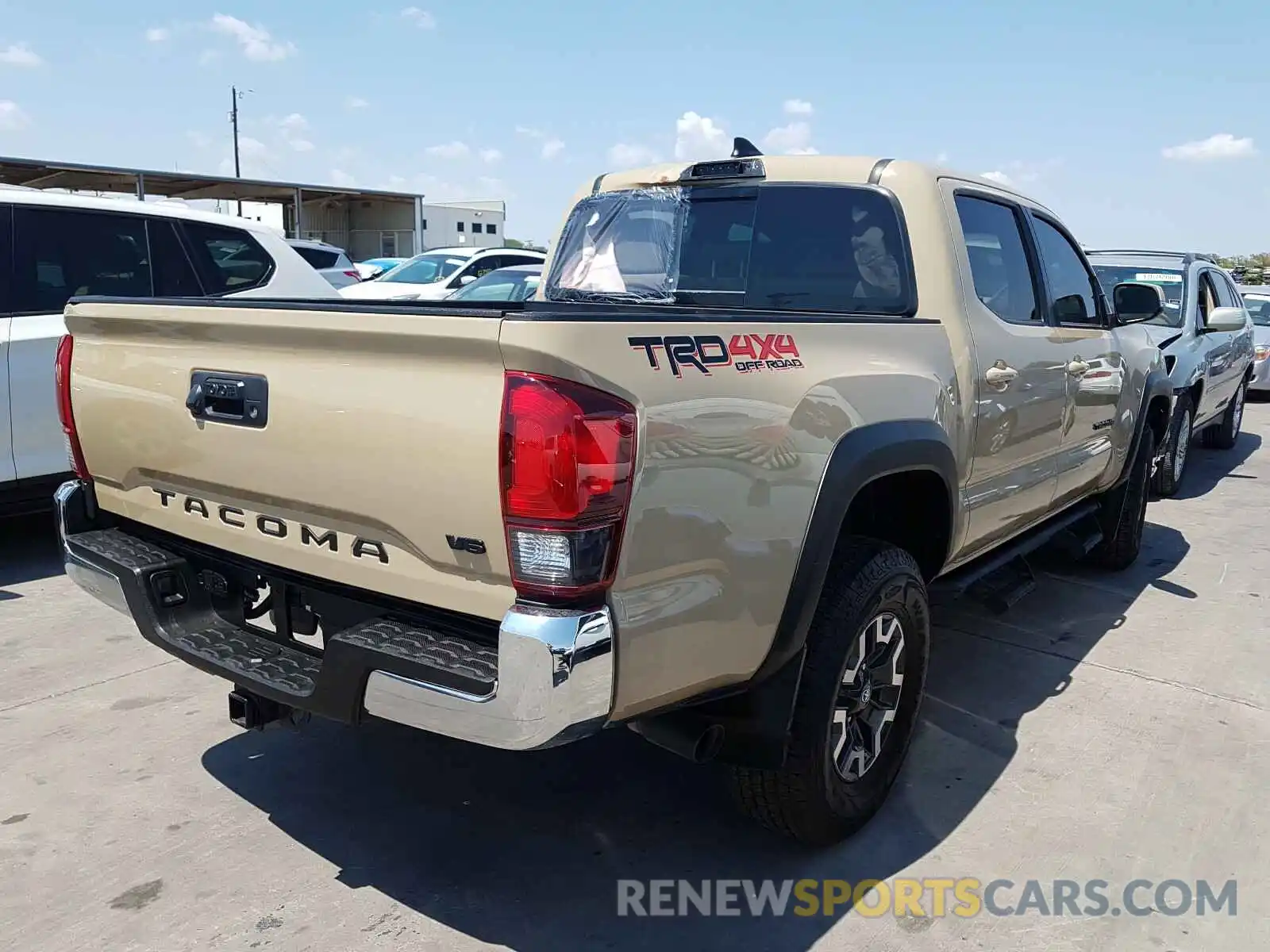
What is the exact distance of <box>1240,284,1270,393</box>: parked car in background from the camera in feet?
44.7

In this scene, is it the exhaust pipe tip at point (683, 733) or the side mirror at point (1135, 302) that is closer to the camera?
the exhaust pipe tip at point (683, 733)

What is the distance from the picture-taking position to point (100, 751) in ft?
11.4

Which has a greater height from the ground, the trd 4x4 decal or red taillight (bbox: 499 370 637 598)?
the trd 4x4 decal

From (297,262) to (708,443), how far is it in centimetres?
506

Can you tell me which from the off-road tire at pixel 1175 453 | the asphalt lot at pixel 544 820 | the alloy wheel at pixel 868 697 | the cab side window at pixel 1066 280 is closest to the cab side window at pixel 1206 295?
the off-road tire at pixel 1175 453

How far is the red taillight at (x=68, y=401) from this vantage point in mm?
3000

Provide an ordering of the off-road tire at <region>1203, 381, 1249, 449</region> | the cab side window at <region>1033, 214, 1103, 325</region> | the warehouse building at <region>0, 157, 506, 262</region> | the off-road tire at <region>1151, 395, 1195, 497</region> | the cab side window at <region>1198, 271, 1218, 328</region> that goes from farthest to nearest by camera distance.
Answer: the warehouse building at <region>0, 157, 506, 262</region> → the off-road tire at <region>1203, 381, 1249, 449</region> → the cab side window at <region>1198, 271, 1218, 328</region> → the off-road tire at <region>1151, 395, 1195, 497</region> → the cab side window at <region>1033, 214, 1103, 325</region>

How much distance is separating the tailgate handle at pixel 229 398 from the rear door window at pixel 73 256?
123 inches

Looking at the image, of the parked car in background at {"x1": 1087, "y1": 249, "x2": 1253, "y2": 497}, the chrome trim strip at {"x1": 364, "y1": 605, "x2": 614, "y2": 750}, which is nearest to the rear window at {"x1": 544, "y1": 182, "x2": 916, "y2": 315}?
the chrome trim strip at {"x1": 364, "y1": 605, "x2": 614, "y2": 750}

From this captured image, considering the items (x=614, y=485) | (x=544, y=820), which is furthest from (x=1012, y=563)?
(x=614, y=485)

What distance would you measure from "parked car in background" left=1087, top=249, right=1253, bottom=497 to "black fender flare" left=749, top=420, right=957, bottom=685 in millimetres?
4832

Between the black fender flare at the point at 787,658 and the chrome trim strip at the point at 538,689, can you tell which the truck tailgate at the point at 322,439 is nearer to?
the chrome trim strip at the point at 538,689

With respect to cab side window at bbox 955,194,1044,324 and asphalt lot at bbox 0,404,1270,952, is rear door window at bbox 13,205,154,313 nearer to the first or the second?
asphalt lot at bbox 0,404,1270,952

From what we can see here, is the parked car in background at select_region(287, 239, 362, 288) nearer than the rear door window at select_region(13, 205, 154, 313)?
No
